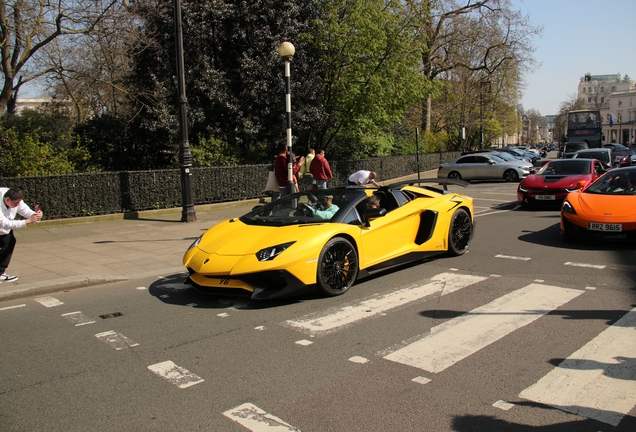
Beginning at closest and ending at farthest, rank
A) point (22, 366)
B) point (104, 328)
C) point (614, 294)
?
point (22, 366), point (104, 328), point (614, 294)

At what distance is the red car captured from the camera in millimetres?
14047

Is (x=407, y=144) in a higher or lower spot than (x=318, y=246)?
higher

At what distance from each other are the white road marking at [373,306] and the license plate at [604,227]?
10.1 ft

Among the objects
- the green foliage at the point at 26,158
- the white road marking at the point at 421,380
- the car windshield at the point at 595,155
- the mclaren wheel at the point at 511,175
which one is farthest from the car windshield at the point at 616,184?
the mclaren wheel at the point at 511,175

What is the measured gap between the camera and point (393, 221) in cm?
743

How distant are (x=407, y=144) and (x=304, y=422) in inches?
1239

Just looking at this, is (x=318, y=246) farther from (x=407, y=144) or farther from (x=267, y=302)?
(x=407, y=144)

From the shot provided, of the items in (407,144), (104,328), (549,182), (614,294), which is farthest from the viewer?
(407,144)

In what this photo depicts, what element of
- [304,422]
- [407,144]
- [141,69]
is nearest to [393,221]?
[304,422]

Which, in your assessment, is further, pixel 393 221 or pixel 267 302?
pixel 393 221

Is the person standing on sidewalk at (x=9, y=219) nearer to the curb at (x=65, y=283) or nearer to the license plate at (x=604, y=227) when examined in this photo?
the curb at (x=65, y=283)

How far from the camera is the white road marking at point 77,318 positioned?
5.81 m

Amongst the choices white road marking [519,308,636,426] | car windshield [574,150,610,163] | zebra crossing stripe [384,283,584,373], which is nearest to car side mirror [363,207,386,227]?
zebra crossing stripe [384,283,584,373]

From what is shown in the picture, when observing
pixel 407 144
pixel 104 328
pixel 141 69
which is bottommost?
pixel 104 328
